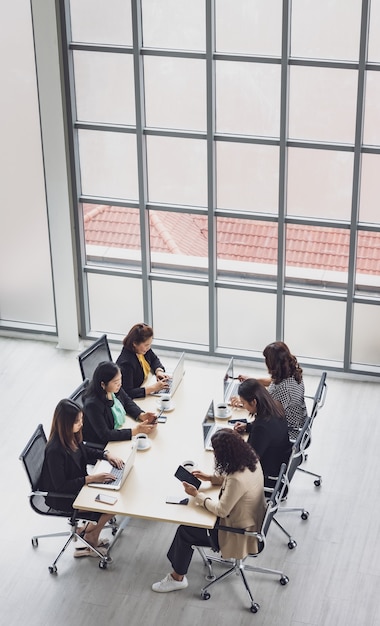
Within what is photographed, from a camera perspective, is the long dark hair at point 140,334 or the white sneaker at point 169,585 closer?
the white sneaker at point 169,585

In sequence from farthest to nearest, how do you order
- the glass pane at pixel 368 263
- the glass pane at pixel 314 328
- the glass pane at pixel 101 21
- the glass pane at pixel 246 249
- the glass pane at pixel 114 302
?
the glass pane at pixel 114 302 < the glass pane at pixel 314 328 < the glass pane at pixel 246 249 < the glass pane at pixel 368 263 < the glass pane at pixel 101 21

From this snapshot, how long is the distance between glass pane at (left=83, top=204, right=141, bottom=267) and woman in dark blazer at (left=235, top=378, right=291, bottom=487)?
327 cm

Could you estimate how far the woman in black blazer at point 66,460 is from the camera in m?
6.45

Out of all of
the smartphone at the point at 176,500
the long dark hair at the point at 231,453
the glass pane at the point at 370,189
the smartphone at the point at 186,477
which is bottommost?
the smartphone at the point at 176,500

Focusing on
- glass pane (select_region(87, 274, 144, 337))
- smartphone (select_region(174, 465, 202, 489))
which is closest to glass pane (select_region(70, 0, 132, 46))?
glass pane (select_region(87, 274, 144, 337))

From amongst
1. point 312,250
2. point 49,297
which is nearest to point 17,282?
point 49,297

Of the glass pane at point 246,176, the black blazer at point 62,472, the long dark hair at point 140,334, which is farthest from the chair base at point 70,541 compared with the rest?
the glass pane at point 246,176

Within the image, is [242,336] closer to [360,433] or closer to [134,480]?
[360,433]

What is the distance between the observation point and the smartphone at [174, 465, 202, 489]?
6.46 m

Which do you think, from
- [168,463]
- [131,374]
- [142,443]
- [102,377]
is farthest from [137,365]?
[168,463]

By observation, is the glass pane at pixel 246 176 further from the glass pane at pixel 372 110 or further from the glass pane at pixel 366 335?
the glass pane at pixel 366 335

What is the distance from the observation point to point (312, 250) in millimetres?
9180

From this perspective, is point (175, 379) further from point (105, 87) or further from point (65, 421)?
point (105, 87)

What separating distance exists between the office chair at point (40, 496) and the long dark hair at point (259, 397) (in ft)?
4.59
